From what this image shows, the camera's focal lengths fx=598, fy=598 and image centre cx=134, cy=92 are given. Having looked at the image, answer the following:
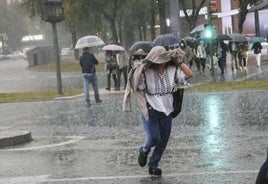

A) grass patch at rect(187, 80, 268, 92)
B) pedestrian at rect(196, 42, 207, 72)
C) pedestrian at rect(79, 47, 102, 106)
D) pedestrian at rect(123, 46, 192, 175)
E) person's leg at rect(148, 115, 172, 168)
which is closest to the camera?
pedestrian at rect(123, 46, 192, 175)

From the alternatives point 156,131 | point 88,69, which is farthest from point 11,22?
point 156,131

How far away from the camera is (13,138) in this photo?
1115 centimetres

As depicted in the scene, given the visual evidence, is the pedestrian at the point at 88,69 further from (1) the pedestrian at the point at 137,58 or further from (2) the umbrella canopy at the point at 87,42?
(1) the pedestrian at the point at 137,58

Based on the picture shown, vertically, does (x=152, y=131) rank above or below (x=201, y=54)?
above

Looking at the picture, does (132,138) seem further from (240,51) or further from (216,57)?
(240,51)

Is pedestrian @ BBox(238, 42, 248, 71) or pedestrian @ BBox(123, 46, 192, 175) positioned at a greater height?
pedestrian @ BBox(123, 46, 192, 175)

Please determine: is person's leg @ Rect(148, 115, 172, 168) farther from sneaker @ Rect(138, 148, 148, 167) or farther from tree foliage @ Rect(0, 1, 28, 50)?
tree foliage @ Rect(0, 1, 28, 50)

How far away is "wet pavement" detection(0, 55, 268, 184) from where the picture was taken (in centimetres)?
788

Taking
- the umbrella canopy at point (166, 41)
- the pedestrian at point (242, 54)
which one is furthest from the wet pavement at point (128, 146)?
the pedestrian at point (242, 54)

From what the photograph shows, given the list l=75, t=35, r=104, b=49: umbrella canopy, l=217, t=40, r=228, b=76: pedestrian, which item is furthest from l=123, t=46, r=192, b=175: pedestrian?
l=217, t=40, r=228, b=76: pedestrian

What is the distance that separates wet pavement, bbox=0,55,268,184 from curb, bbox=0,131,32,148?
192mm

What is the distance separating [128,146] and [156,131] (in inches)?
108

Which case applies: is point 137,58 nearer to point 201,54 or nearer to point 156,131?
point 156,131

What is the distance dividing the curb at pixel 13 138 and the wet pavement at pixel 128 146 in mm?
192
